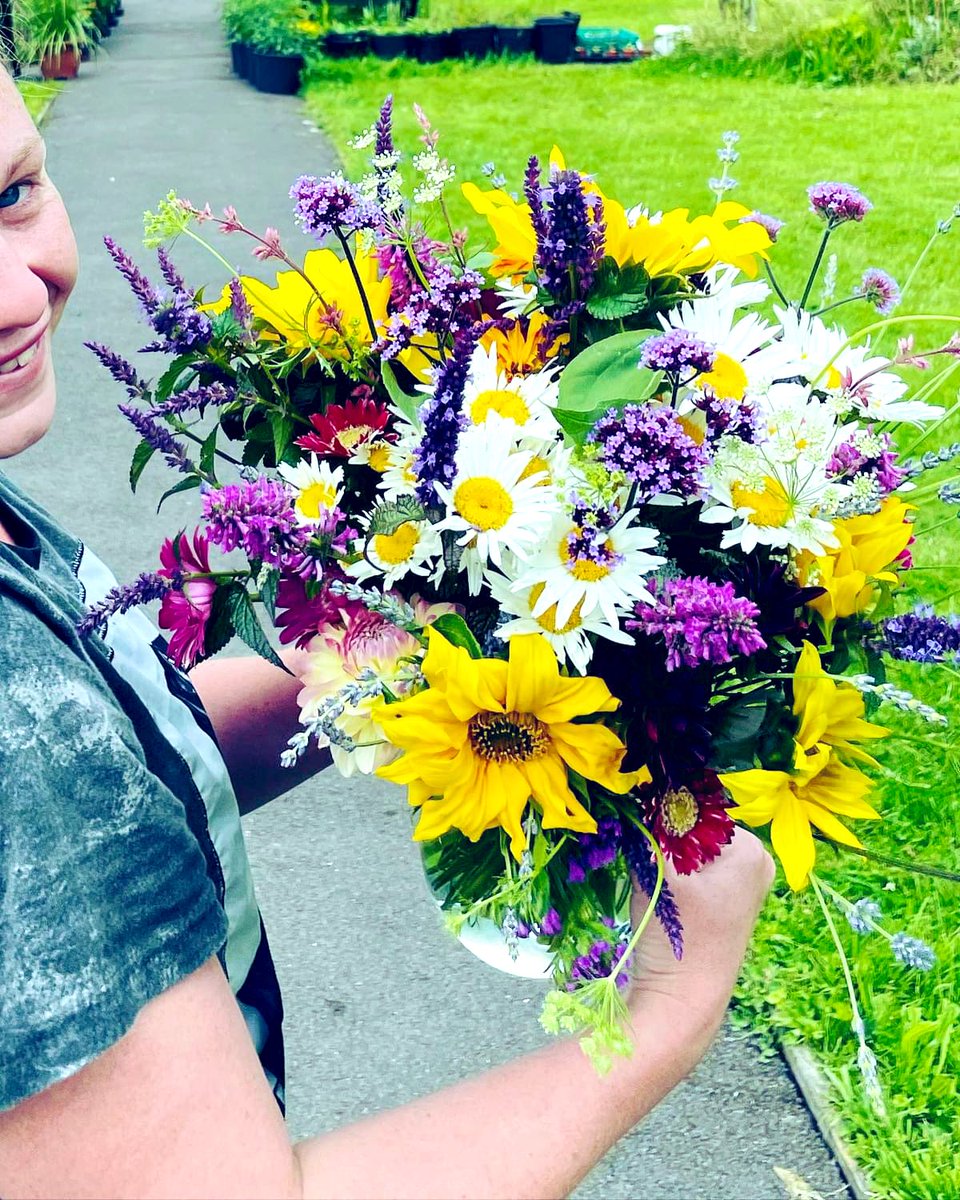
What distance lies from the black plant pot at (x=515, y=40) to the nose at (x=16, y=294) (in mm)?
13840

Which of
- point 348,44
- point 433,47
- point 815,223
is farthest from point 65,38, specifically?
point 815,223

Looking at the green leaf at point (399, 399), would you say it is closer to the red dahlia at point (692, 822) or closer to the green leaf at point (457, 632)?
the green leaf at point (457, 632)

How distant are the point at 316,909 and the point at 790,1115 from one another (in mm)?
1176

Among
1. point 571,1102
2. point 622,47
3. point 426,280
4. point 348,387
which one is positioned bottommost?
point 622,47

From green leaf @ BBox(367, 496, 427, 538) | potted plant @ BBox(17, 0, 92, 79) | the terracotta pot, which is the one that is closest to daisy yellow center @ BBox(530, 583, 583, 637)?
green leaf @ BBox(367, 496, 427, 538)

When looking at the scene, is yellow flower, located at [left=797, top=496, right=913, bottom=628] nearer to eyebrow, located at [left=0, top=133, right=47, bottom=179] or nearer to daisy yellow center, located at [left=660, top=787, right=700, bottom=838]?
daisy yellow center, located at [left=660, top=787, right=700, bottom=838]

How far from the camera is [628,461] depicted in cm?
88

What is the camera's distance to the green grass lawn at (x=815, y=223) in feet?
7.63

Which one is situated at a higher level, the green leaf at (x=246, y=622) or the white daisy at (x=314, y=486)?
the white daisy at (x=314, y=486)

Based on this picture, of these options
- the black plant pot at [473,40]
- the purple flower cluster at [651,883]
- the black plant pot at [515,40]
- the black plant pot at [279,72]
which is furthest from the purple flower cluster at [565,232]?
the black plant pot at [515,40]

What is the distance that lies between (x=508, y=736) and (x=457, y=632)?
9 centimetres

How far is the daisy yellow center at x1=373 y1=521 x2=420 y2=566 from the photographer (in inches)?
40.4

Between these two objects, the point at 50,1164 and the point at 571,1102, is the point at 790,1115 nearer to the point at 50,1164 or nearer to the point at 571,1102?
the point at 571,1102

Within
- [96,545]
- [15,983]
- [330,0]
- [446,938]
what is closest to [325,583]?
[15,983]
